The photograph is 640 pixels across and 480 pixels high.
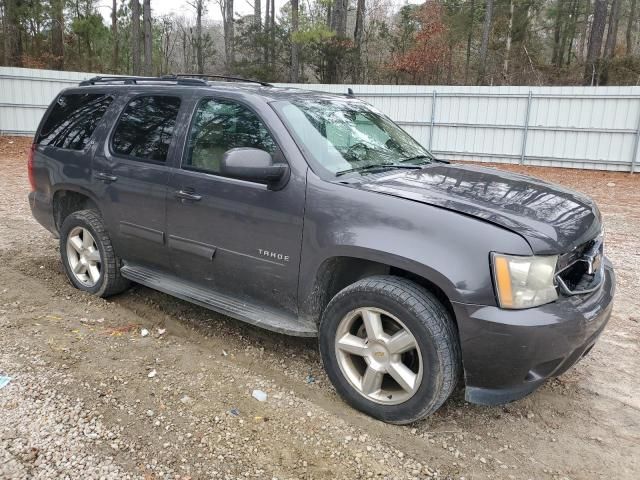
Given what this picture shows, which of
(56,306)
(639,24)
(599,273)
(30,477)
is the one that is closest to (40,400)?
(30,477)

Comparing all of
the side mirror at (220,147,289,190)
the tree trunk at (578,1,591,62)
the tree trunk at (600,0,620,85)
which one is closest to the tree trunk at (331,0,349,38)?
the tree trunk at (600,0,620,85)

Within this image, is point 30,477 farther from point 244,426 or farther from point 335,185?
point 335,185

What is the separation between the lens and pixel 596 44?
2092 cm

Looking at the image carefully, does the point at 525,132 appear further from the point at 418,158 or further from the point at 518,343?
the point at 518,343

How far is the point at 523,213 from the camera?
9.16ft

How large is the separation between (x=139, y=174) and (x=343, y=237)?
Result: 6.18 feet

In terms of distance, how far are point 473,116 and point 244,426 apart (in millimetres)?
14819

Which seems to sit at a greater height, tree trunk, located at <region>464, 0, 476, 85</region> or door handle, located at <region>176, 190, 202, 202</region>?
tree trunk, located at <region>464, 0, 476, 85</region>

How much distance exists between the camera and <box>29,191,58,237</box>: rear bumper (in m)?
4.87

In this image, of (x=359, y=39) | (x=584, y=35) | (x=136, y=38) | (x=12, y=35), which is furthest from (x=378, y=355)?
(x=584, y=35)

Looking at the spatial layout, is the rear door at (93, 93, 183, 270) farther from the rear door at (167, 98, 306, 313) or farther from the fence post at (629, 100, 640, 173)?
the fence post at (629, 100, 640, 173)

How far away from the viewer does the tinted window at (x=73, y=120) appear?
448cm

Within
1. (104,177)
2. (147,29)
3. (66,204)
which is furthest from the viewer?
(147,29)

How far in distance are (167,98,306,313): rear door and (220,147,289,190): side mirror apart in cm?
8
